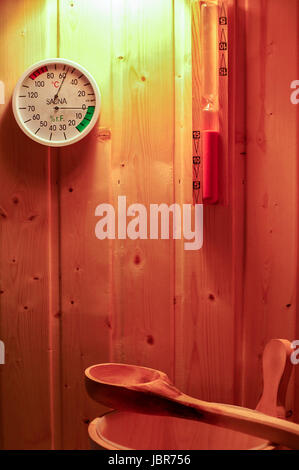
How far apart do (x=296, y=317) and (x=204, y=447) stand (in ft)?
1.80

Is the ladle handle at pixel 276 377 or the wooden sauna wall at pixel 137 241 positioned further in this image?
the wooden sauna wall at pixel 137 241

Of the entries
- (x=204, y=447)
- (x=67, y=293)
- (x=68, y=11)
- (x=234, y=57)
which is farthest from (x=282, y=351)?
(x=68, y=11)

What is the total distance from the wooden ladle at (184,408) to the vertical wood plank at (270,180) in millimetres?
266

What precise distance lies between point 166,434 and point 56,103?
3.91 feet

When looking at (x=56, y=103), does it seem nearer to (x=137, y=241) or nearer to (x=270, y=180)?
(x=137, y=241)

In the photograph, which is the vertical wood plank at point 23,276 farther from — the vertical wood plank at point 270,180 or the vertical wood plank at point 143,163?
the vertical wood plank at point 270,180

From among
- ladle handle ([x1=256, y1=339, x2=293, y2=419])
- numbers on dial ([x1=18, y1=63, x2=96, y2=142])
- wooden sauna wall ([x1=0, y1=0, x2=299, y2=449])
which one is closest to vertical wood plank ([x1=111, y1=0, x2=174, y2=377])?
wooden sauna wall ([x1=0, y1=0, x2=299, y2=449])

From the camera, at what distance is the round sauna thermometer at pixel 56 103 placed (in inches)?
66.5

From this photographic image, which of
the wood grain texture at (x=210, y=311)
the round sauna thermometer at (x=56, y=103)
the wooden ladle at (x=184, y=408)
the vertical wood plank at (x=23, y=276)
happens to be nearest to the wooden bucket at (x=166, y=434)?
the wooden ladle at (x=184, y=408)

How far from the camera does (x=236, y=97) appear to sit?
5.63 feet

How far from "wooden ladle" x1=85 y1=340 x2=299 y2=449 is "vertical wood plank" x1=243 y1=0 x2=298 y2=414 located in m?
0.27

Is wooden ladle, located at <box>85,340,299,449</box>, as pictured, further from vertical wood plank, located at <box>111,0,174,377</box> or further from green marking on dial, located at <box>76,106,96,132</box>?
green marking on dial, located at <box>76,106,96,132</box>

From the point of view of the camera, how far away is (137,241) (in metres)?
1.75

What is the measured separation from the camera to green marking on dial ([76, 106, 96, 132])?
5.55ft
